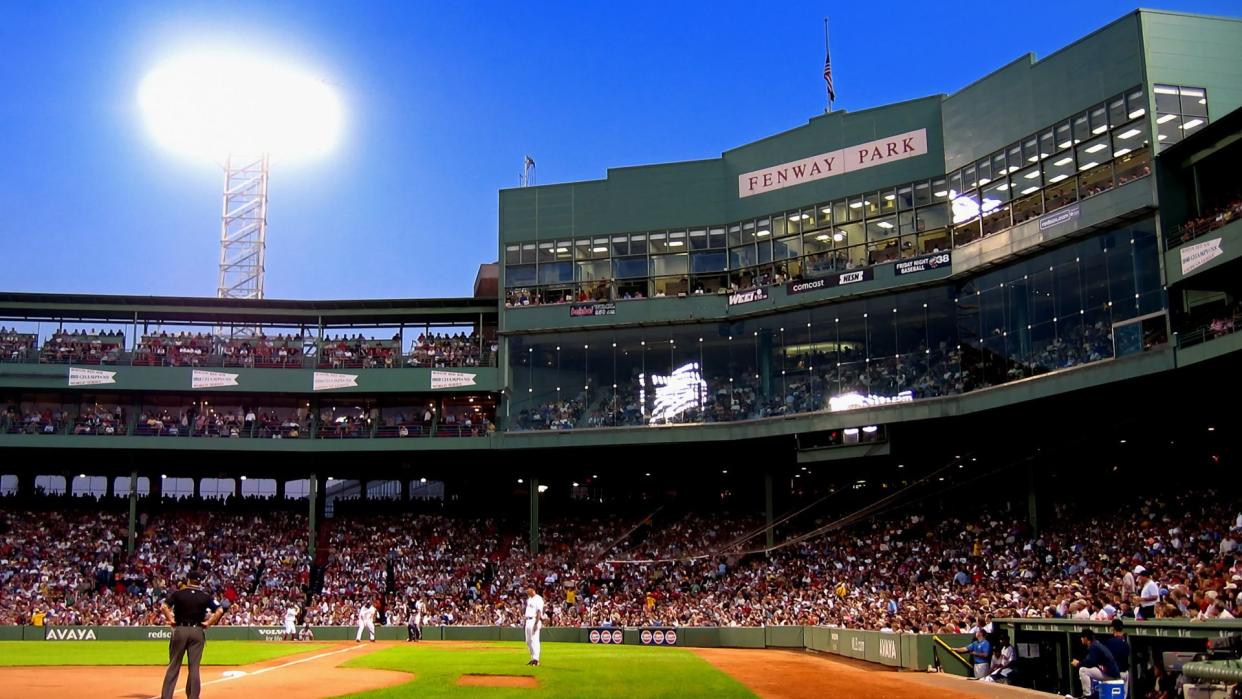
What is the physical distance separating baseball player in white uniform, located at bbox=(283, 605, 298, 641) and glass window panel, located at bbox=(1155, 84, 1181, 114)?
35554 millimetres

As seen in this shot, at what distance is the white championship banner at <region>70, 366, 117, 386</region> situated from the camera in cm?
5384

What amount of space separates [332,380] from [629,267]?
614 inches

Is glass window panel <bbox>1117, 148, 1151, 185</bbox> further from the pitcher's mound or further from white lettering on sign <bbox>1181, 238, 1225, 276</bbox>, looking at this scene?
the pitcher's mound

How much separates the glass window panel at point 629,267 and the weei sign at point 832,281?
732 cm

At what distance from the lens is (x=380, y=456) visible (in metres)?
58.0

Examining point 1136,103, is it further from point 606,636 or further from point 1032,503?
point 606,636

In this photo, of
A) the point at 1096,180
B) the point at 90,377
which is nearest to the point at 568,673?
the point at 1096,180

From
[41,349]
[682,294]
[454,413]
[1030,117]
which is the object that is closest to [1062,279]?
[1030,117]

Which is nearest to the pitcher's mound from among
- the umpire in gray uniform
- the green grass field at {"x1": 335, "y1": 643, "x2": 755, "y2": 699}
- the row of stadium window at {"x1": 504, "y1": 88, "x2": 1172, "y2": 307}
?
the green grass field at {"x1": 335, "y1": 643, "x2": 755, "y2": 699}

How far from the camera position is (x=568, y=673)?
910 inches

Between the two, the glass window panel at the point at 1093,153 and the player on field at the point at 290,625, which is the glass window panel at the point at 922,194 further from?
the player on field at the point at 290,625

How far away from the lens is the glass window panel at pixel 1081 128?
3828 cm

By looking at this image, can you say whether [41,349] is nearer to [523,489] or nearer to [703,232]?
[523,489]

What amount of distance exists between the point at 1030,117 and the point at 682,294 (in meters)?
16.5
